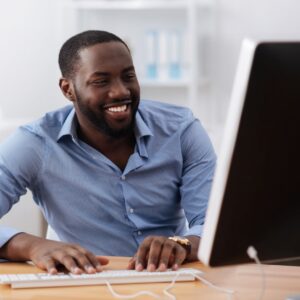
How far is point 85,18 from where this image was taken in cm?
429

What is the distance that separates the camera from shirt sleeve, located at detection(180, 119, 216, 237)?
6.68 ft

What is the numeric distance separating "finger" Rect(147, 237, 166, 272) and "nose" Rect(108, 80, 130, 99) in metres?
0.52

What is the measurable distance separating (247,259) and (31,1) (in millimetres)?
3281

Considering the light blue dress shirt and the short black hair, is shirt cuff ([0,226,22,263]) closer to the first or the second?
the light blue dress shirt

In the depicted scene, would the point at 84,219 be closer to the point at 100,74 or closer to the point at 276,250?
the point at 100,74

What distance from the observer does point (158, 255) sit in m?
1.57

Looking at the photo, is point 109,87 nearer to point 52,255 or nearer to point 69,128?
point 69,128

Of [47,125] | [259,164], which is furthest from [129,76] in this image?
[259,164]

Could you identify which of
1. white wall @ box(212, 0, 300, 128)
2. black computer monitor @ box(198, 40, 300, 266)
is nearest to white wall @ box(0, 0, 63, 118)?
white wall @ box(212, 0, 300, 128)

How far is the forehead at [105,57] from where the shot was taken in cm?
198

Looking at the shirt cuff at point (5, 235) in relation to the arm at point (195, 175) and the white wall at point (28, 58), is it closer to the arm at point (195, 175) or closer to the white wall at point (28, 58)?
the arm at point (195, 175)

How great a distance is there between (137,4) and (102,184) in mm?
2189

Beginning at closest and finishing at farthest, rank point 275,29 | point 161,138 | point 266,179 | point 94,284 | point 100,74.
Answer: point 266,179 < point 94,284 < point 100,74 < point 161,138 < point 275,29

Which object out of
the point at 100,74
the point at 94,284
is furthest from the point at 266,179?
the point at 100,74
